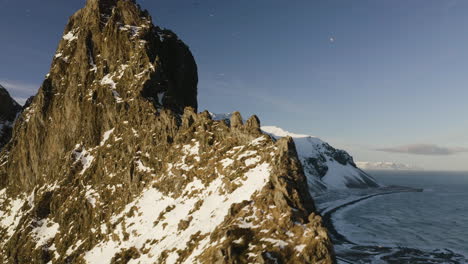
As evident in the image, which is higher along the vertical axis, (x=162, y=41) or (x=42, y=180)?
(x=162, y=41)

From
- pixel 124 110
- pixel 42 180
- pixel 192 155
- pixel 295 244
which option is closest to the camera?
pixel 295 244

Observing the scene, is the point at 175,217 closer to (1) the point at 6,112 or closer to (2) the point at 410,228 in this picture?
(2) the point at 410,228

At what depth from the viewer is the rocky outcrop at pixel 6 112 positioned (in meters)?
160

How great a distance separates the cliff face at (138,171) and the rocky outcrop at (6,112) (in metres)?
48.9

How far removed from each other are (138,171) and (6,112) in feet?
482

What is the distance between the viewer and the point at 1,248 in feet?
261

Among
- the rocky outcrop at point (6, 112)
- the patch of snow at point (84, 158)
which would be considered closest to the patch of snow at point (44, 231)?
the patch of snow at point (84, 158)

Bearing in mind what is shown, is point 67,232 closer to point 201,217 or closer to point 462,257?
point 201,217

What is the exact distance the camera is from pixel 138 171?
2608 inches

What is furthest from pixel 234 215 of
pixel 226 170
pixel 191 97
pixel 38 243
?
pixel 191 97

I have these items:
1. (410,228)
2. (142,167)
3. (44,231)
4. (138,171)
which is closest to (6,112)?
(44,231)

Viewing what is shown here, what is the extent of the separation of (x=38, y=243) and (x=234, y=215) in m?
55.5

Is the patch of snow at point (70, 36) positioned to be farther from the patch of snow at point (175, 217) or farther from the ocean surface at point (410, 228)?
the ocean surface at point (410, 228)

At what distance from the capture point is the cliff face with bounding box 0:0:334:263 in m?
36.9
